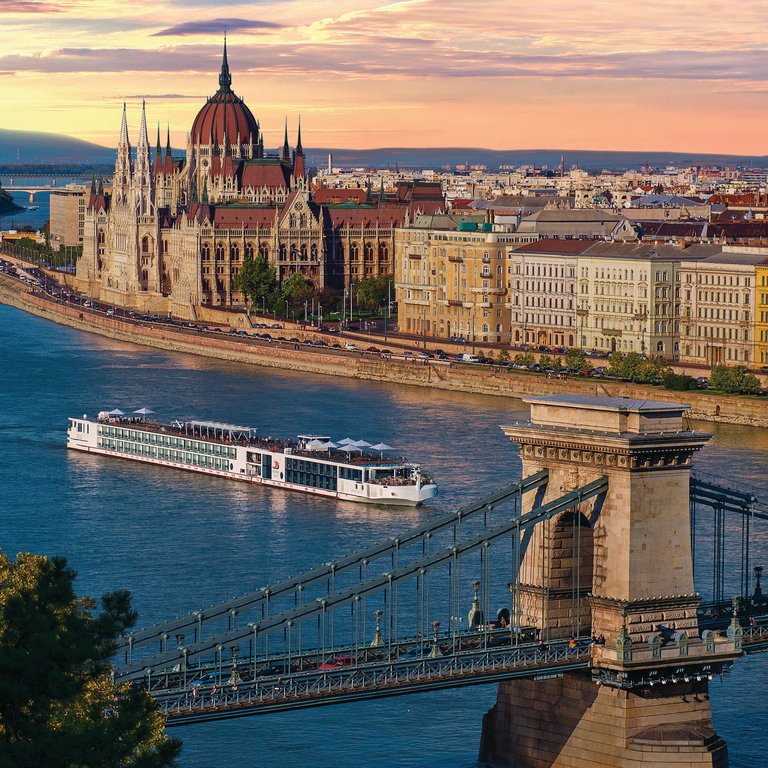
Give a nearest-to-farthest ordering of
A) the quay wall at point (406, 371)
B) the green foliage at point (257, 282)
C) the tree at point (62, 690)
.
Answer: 1. the tree at point (62, 690)
2. the quay wall at point (406, 371)
3. the green foliage at point (257, 282)

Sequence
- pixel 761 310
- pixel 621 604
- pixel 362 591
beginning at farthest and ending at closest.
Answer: pixel 761 310 → pixel 621 604 → pixel 362 591

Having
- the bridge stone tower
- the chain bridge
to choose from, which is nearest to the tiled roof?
the chain bridge

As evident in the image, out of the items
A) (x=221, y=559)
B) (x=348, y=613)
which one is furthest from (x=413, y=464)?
(x=348, y=613)

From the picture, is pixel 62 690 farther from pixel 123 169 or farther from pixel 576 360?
pixel 123 169

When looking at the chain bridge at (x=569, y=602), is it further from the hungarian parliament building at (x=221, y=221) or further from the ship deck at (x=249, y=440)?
the hungarian parliament building at (x=221, y=221)

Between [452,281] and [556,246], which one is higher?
[556,246]

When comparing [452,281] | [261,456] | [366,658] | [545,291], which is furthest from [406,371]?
[366,658]

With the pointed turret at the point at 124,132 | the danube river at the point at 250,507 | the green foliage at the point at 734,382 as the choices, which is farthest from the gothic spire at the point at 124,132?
the green foliage at the point at 734,382
